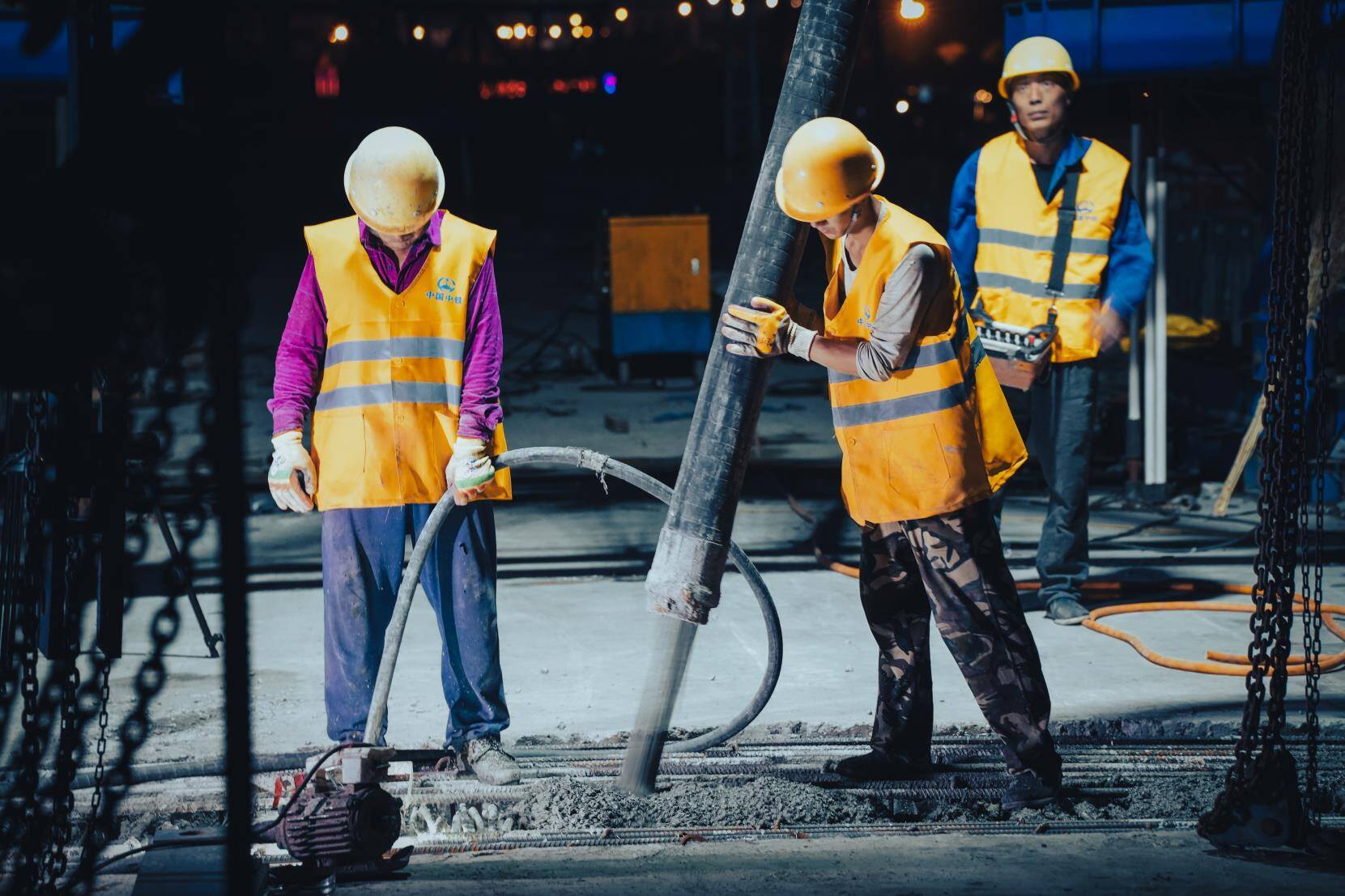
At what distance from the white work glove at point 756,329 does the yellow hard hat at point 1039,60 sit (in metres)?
2.87

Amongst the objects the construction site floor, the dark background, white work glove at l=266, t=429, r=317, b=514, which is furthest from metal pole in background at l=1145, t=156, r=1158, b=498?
white work glove at l=266, t=429, r=317, b=514

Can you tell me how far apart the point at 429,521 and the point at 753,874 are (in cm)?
133

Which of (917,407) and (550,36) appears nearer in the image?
(917,407)

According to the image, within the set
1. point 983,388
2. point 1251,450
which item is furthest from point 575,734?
point 1251,450

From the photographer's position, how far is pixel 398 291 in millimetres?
4277

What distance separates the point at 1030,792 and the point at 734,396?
4.83ft

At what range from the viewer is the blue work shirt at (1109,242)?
235 inches

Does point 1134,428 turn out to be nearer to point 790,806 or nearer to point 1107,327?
point 1107,327

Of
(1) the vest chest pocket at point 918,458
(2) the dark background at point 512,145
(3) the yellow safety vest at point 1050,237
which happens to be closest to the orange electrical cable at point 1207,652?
(3) the yellow safety vest at point 1050,237

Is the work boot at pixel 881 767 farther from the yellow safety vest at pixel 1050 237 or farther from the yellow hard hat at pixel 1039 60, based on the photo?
the yellow hard hat at pixel 1039 60

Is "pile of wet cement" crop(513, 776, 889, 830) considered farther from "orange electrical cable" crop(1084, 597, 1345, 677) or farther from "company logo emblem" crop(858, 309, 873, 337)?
"orange electrical cable" crop(1084, 597, 1345, 677)

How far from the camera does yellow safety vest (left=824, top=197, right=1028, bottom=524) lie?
13.2 ft

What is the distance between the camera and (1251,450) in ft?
26.3

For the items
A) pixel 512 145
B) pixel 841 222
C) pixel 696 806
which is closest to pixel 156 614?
pixel 696 806
